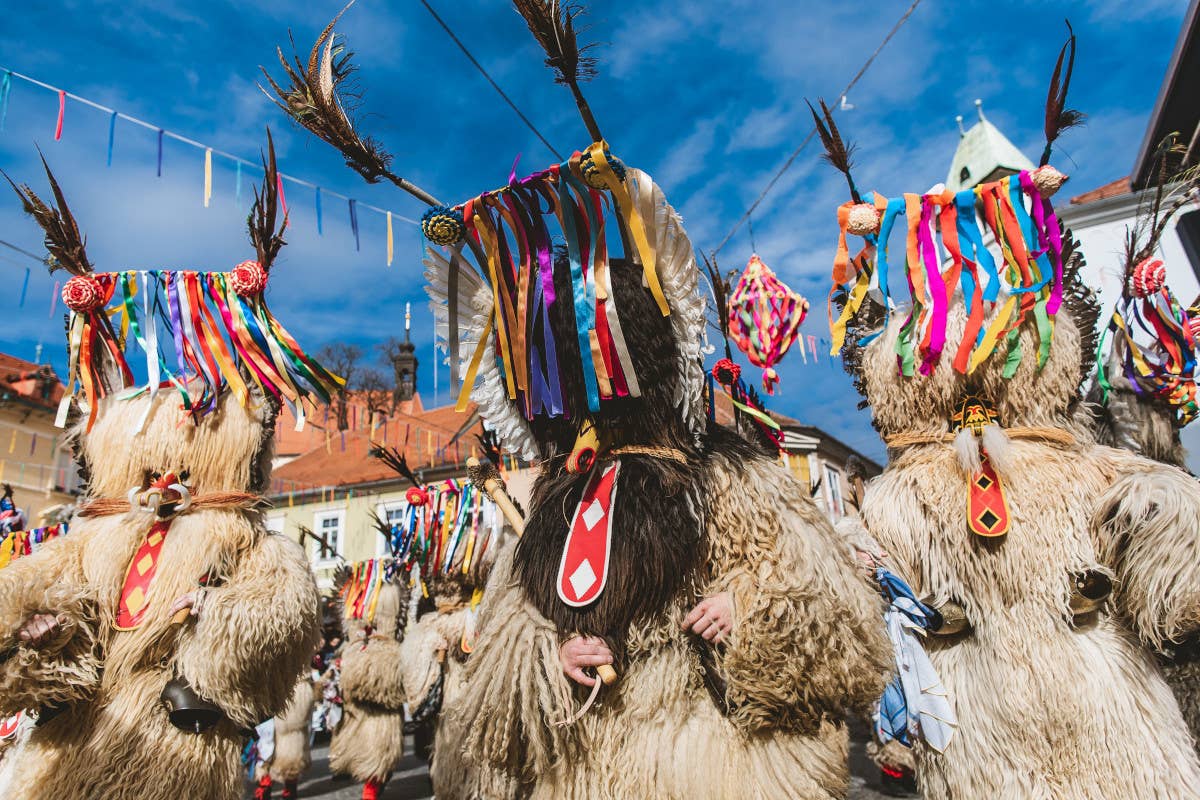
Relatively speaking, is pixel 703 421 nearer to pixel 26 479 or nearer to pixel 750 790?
pixel 750 790

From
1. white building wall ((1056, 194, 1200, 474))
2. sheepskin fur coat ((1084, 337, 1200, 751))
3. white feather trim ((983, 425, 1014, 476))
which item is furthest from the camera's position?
white building wall ((1056, 194, 1200, 474))

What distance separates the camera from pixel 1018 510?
2.65m

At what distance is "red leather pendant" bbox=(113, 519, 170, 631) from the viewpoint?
2.71 m

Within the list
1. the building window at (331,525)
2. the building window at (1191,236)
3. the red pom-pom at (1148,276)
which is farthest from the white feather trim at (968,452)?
the building window at (331,525)

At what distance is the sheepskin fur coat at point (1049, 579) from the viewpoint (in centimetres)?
233

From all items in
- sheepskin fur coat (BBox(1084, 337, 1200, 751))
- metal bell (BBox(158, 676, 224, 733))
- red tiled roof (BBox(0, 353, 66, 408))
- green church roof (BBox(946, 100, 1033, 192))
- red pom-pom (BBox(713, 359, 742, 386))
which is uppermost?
green church roof (BBox(946, 100, 1033, 192))

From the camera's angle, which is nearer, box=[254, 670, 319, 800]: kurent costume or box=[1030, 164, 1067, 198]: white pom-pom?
box=[1030, 164, 1067, 198]: white pom-pom

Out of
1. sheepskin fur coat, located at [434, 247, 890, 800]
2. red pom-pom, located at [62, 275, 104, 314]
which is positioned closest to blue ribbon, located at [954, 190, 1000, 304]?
sheepskin fur coat, located at [434, 247, 890, 800]

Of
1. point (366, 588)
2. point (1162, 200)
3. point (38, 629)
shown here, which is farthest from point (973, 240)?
point (366, 588)

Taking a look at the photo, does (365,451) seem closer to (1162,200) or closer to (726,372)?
(726,372)

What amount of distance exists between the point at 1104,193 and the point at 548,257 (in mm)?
21535

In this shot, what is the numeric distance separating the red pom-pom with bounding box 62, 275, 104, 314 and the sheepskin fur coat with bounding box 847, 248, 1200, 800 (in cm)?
341

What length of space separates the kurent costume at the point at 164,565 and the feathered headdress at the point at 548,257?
134 cm

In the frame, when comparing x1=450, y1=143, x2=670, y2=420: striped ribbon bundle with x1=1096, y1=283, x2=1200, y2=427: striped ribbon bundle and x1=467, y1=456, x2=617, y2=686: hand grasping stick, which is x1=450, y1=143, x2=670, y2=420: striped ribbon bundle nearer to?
x1=467, y1=456, x2=617, y2=686: hand grasping stick
